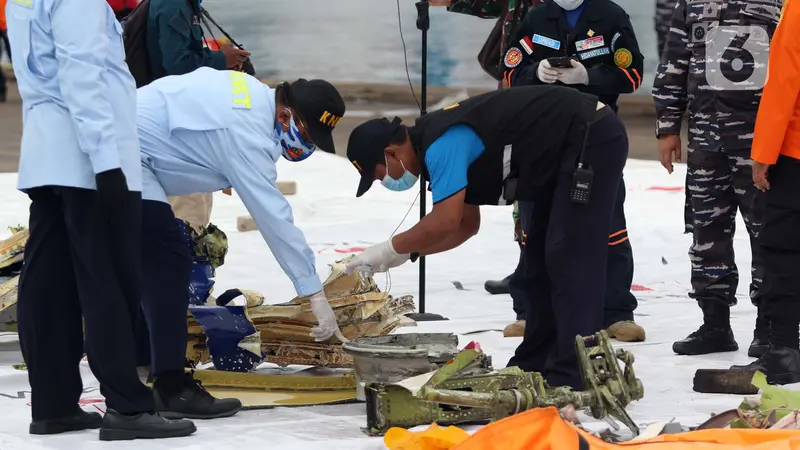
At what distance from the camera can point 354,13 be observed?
9305 millimetres

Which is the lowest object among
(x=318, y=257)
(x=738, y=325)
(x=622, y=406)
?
(x=318, y=257)

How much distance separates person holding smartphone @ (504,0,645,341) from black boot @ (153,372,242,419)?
155 centimetres

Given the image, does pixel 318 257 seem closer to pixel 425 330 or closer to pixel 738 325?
pixel 425 330

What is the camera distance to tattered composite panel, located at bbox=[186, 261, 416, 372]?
12.9ft

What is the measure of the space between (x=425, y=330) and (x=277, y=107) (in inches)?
62.0

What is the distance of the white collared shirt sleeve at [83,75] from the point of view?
3025 mm

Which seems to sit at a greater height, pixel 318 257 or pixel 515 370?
pixel 515 370

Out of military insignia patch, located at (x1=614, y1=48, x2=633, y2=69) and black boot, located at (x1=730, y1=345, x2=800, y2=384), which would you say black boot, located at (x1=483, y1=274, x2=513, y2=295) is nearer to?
military insignia patch, located at (x1=614, y1=48, x2=633, y2=69)

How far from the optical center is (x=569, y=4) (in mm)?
4750

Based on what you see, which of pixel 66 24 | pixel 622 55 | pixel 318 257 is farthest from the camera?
pixel 318 257

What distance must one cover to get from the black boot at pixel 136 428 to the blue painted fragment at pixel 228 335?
700mm

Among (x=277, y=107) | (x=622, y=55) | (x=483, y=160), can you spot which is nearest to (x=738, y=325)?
(x=622, y=55)

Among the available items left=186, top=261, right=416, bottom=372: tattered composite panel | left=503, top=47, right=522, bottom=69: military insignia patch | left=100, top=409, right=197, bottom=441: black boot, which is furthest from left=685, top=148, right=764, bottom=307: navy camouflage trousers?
left=100, top=409, right=197, bottom=441: black boot

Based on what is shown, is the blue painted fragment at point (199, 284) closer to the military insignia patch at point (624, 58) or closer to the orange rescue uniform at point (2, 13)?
the military insignia patch at point (624, 58)
